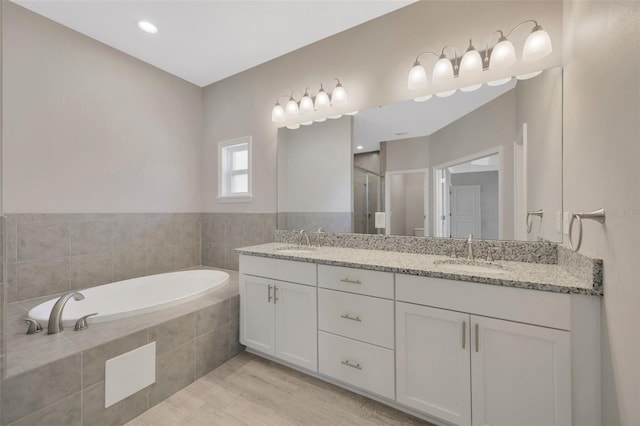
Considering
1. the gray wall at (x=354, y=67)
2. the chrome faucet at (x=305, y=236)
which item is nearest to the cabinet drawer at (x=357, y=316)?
the chrome faucet at (x=305, y=236)

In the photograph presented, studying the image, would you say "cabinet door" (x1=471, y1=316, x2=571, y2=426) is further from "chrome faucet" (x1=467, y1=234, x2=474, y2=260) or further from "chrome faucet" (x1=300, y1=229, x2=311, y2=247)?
"chrome faucet" (x1=300, y1=229, x2=311, y2=247)

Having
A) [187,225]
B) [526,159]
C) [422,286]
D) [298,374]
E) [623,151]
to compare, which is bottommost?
[298,374]

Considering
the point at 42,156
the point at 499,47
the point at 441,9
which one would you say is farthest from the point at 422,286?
the point at 42,156

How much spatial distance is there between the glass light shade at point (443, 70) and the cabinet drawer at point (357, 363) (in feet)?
5.94

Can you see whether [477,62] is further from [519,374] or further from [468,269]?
[519,374]

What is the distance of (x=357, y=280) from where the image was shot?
5.37 ft

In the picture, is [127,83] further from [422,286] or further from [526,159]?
[526,159]

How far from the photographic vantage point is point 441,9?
1902mm

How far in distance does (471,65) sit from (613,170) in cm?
112

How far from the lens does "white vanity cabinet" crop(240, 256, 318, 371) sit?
1822mm

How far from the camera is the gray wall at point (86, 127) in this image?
2.03 m

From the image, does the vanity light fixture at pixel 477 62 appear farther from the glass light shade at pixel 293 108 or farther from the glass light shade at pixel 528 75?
the glass light shade at pixel 293 108

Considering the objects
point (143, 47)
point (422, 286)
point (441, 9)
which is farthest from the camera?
point (143, 47)

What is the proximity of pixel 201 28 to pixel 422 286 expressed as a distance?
2.64 meters
